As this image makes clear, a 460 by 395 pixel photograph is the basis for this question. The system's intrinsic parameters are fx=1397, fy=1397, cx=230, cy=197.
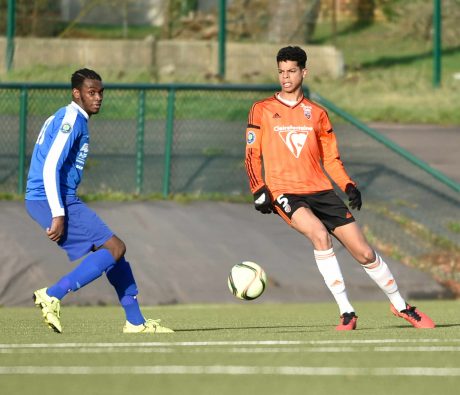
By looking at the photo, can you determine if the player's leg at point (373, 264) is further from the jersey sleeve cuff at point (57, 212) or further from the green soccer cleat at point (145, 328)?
the jersey sleeve cuff at point (57, 212)

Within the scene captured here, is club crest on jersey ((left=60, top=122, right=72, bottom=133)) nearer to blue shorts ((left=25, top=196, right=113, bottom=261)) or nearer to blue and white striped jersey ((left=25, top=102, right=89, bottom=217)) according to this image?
blue and white striped jersey ((left=25, top=102, right=89, bottom=217))

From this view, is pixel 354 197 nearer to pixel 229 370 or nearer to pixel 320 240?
pixel 320 240

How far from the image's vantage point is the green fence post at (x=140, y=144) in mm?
18719

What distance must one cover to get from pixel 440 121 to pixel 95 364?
1906 cm

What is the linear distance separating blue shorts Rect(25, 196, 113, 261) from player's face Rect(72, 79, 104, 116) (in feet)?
2.19

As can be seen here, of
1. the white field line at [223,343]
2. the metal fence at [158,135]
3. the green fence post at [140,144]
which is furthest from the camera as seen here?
the green fence post at [140,144]

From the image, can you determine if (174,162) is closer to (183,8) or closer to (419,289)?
(419,289)

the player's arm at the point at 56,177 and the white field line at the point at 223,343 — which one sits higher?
the player's arm at the point at 56,177

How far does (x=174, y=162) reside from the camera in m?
19.0

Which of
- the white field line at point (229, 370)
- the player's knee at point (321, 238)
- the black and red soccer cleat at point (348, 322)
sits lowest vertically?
the black and red soccer cleat at point (348, 322)

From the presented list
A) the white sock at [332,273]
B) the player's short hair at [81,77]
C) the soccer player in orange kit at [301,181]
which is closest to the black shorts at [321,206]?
the soccer player in orange kit at [301,181]

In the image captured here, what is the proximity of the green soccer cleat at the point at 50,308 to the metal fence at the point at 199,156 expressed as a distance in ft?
27.9

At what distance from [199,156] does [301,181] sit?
8.63 metres

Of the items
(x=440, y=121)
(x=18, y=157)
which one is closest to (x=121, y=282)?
(x=18, y=157)
